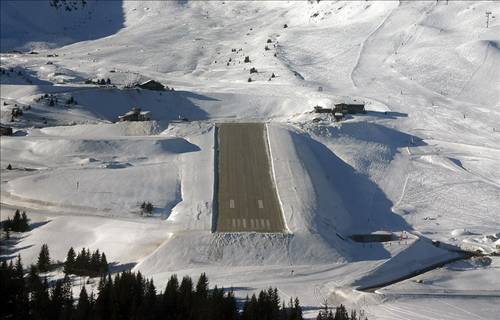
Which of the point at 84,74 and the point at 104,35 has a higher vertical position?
the point at 104,35

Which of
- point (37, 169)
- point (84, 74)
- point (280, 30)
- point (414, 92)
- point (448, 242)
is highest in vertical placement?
point (280, 30)

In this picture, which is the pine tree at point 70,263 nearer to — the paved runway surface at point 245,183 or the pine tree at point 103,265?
the pine tree at point 103,265

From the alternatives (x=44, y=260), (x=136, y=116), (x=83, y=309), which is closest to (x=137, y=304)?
(x=83, y=309)

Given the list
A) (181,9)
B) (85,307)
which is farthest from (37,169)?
(181,9)

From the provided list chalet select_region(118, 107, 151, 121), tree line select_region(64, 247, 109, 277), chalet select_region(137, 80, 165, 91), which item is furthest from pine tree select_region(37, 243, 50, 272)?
chalet select_region(137, 80, 165, 91)

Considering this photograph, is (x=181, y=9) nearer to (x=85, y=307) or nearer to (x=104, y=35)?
(x=104, y=35)

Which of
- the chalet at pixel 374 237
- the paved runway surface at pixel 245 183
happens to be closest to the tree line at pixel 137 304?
the paved runway surface at pixel 245 183

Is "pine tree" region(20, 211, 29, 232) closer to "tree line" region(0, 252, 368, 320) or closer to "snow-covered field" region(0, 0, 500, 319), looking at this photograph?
"snow-covered field" region(0, 0, 500, 319)
